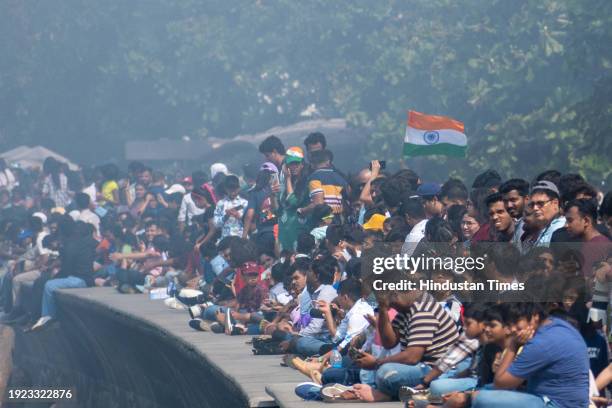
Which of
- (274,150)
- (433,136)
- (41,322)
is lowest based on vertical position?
(41,322)

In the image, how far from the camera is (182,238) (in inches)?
818

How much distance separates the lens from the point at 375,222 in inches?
548

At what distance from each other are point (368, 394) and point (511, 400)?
6.76 ft

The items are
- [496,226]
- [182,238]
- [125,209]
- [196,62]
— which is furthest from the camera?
[196,62]

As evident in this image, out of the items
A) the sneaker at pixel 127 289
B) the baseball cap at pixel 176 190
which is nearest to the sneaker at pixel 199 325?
the sneaker at pixel 127 289

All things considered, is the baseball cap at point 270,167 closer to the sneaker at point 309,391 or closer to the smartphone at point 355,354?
the sneaker at point 309,391

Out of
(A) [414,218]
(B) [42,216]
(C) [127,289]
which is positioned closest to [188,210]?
(C) [127,289]

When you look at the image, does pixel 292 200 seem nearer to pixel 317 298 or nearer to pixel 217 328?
pixel 217 328

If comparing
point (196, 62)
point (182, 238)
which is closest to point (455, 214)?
point (182, 238)

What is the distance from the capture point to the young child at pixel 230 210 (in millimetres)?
18500

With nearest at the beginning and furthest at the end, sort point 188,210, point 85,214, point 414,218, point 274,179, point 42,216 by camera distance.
A: point 414,218
point 274,179
point 188,210
point 85,214
point 42,216

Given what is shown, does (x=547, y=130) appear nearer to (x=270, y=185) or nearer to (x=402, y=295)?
(x=270, y=185)

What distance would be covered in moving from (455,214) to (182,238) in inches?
368

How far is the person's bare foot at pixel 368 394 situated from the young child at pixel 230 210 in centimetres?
870
